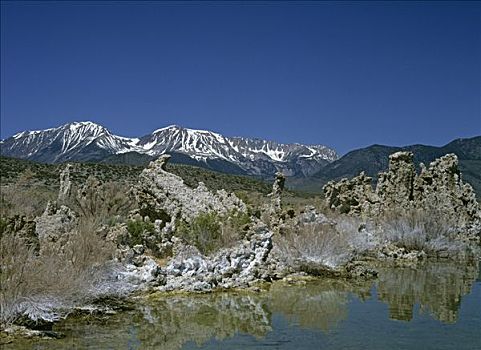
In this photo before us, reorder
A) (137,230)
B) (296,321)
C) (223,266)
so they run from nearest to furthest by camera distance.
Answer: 1. (296,321)
2. (223,266)
3. (137,230)

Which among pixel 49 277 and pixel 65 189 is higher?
pixel 65 189

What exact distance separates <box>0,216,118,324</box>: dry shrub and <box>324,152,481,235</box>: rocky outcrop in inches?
750

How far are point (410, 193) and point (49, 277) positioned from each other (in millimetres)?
23347

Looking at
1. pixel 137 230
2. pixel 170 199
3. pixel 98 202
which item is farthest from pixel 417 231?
pixel 98 202

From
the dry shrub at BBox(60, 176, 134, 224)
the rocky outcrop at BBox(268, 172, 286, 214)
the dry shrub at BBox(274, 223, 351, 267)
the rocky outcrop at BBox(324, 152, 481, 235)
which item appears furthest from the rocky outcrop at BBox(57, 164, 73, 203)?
the rocky outcrop at BBox(324, 152, 481, 235)

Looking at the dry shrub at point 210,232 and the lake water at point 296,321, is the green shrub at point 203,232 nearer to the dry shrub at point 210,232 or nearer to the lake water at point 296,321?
the dry shrub at point 210,232

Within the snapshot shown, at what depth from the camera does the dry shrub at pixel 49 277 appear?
10617mm

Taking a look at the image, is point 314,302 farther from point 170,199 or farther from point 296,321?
point 170,199

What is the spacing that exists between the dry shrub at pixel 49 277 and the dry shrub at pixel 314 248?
6.97 m

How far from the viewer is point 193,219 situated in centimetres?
1847

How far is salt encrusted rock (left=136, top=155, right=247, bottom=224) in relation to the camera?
64.5 ft

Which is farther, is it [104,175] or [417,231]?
[104,175]

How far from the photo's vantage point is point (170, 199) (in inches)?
792

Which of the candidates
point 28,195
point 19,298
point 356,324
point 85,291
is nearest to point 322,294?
point 356,324
